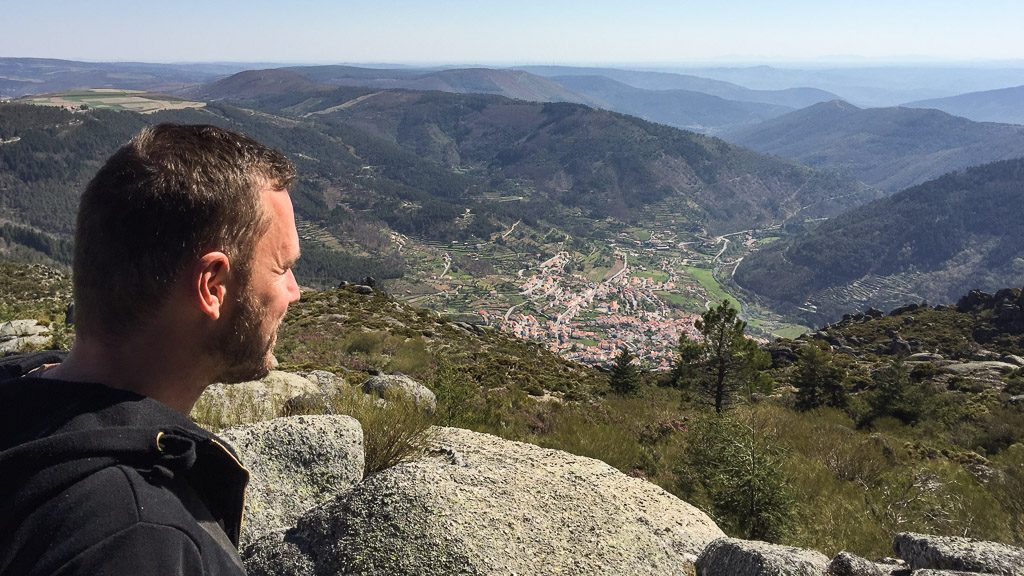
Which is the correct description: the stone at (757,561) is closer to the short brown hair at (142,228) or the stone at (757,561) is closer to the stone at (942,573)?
the stone at (942,573)

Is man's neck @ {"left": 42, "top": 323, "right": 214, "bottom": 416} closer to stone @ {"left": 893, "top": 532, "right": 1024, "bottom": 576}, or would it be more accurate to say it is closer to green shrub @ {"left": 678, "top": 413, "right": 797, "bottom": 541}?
stone @ {"left": 893, "top": 532, "right": 1024, "bottom": 576}

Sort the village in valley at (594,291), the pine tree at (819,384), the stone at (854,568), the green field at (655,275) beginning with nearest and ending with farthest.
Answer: the stone at (854,568), the pine tree at (819,384), the village in valley at (594,291), the green field at (655,275)

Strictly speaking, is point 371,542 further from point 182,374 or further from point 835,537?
point 835,537

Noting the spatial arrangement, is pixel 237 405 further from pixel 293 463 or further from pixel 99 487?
pixel 99 487

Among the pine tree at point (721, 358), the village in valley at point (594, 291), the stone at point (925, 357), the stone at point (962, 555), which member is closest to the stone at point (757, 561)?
the stone at point (962, 555)

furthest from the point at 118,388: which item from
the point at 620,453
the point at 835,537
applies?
the point at 620,453

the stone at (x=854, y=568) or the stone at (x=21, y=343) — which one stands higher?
the stone at (x=854, y=568)
